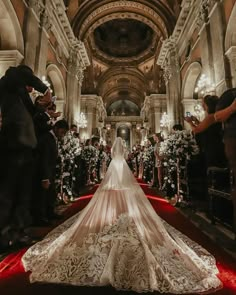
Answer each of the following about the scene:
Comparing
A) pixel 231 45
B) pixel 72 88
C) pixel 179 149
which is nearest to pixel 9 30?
pixel 72 88

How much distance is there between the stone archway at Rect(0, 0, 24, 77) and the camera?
18.9 feet

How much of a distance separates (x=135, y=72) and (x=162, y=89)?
18.3 ft

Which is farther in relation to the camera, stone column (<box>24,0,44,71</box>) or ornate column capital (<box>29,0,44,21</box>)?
ornate column capital (<box>29,0,44,21</box>)

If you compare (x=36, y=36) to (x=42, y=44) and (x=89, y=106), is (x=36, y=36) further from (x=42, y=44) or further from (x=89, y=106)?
(x=89, y=106)

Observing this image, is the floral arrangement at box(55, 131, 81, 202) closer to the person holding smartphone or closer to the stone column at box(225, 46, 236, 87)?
the person holding smartphone

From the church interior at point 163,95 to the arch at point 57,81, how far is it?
0.05 m

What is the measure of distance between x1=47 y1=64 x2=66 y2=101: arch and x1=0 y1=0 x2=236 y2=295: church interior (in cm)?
5

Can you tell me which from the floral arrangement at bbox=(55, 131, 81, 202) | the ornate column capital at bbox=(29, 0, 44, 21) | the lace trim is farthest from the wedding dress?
the ornate column capital at bbox=(29, 0, 44, 21)

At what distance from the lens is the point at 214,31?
6.76 m

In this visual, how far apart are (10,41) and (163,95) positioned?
1592 centimetres

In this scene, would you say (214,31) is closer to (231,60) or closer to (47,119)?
(231,60)

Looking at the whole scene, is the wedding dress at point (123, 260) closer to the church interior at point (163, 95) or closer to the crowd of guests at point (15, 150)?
the church interior at point (163, 95)

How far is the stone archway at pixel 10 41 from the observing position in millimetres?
5773

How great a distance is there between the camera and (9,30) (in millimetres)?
5922
